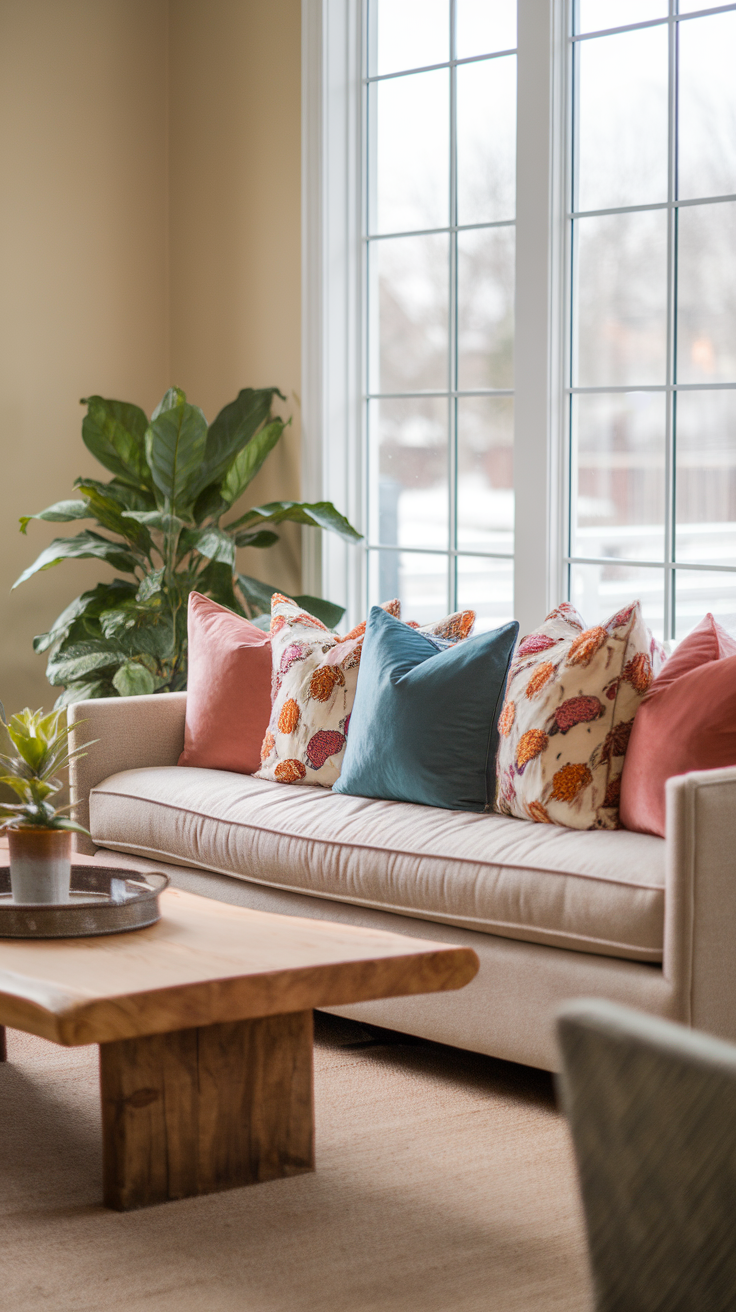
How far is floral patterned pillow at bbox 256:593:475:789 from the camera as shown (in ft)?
11.4

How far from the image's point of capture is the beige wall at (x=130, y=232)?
15.9ft

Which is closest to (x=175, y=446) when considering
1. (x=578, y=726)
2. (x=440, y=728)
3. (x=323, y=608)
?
(x=323, y=608)

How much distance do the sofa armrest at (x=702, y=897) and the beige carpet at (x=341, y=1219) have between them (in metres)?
0.34

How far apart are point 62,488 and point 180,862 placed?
2.08 m

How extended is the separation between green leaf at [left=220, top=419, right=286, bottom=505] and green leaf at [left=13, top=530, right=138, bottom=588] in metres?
0.37

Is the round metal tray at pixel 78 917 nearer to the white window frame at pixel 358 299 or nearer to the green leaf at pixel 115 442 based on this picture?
the white window frame at pixel 358 299

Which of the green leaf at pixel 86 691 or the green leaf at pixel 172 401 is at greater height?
the green leaf at pixel 172 401

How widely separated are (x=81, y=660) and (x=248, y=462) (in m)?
0.81

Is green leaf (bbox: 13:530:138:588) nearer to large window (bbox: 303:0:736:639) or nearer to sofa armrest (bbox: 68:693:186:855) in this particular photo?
large window (bbox: 303:0:736:639)

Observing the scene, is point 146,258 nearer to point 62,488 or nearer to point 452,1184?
point 62,488

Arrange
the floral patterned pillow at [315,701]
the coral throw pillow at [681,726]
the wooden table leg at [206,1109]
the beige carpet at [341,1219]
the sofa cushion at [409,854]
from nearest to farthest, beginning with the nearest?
1. the beige carpet at [341,1219]
2. the wooden table leg at [206,1109]
3. the sofa cushion at [409,854]
4. the coral throw pillow at [681,726]
5. the floral patterned pillow at [315,701]

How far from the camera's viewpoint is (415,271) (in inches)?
178

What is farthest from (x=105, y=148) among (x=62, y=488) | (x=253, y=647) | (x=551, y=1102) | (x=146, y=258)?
(x=551, y=1102)

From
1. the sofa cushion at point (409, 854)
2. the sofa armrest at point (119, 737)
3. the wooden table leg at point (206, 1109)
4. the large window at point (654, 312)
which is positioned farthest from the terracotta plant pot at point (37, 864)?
the large window at point (654, 312)
